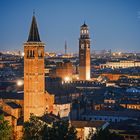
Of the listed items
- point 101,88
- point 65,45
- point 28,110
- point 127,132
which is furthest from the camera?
point 65,45

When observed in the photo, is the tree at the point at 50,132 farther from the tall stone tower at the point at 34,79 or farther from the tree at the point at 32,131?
the tall stone tower at the point at 34,79

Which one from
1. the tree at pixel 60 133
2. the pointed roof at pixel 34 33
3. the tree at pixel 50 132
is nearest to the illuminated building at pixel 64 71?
the pointed roof at pixel 34 33

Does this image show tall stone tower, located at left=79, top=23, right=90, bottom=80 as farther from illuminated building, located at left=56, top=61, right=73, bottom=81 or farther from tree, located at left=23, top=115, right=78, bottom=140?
tree, located at left=23, top=115, right=78, bottom=140

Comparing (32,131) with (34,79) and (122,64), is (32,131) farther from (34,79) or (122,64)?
(122,64)

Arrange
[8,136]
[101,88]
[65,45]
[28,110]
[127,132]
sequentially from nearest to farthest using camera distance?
1. [8,136]
2. [127,132]
3. [28,110]
4. [101,88]
5. [65,45]

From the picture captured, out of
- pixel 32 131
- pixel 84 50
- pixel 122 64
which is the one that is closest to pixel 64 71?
pixel 84 50

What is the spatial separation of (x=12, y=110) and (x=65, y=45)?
115 metres

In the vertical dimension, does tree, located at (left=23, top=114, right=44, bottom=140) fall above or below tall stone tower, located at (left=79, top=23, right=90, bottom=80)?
below

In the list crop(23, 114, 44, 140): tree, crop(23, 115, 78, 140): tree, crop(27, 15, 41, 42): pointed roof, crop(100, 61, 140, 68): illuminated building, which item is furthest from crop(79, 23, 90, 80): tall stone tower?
crop(100, 61, 140, 68): illuminated building

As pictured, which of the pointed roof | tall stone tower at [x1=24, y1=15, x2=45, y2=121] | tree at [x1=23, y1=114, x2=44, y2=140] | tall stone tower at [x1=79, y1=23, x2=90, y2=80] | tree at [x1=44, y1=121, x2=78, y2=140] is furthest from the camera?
tall stone tower at [x1=79, y1=23, x2=90, y2=80]

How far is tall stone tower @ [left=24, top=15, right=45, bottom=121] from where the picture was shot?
2912 cm

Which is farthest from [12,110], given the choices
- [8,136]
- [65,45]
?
[65,45]

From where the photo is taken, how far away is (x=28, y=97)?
29.3 metres

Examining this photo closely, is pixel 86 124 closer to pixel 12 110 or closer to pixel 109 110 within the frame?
pixel 12 110
